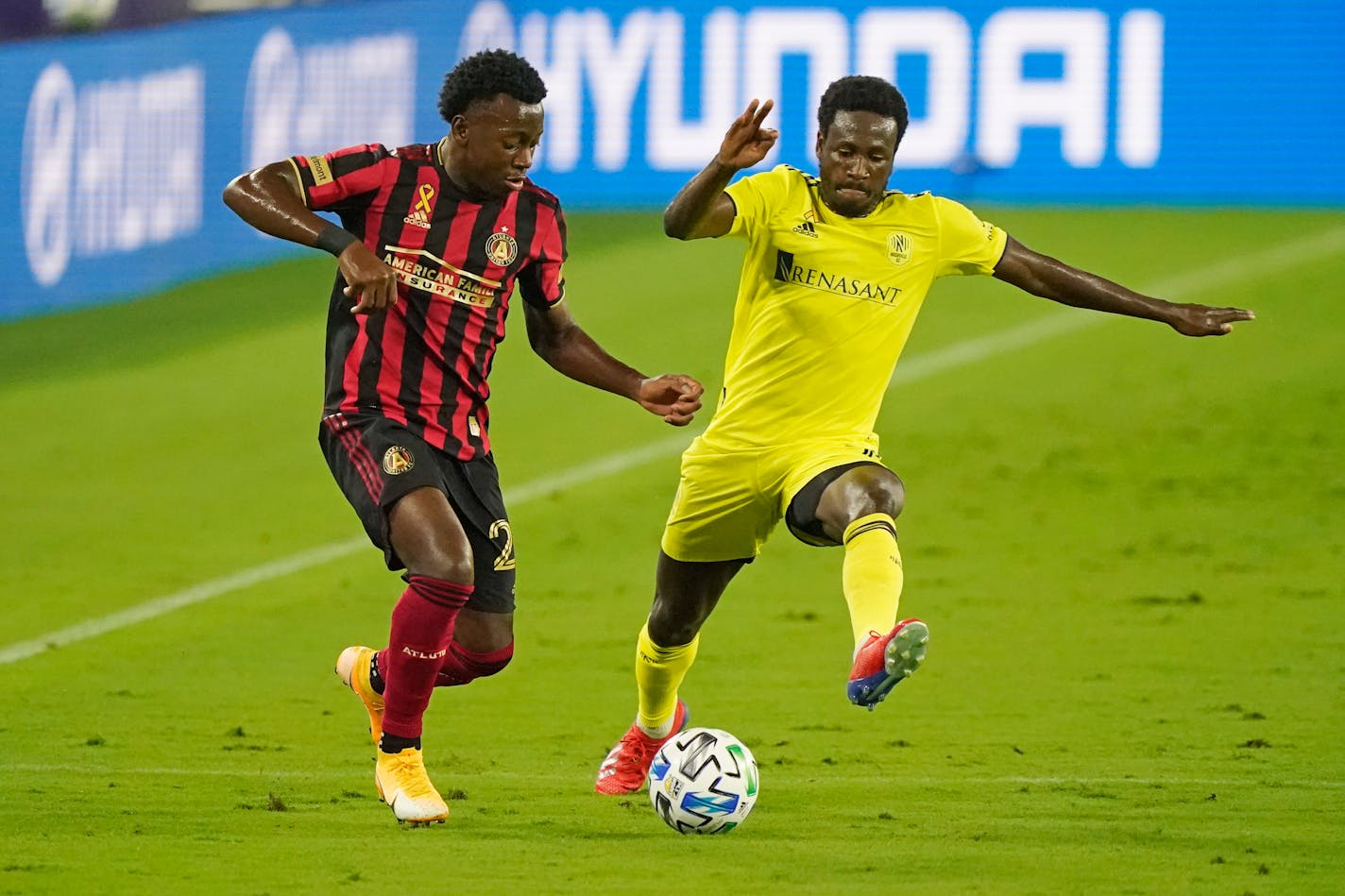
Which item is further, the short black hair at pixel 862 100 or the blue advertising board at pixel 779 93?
the blue advertising board at pixel 779 93

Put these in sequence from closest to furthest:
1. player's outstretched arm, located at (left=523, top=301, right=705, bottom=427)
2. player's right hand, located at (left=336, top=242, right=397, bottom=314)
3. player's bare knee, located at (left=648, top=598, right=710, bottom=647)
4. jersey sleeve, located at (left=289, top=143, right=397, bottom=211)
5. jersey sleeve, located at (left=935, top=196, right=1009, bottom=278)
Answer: player's right hand, located at (left=336, top=242, right=397, bottom=314), jersey sleeve, located at (left=289, top=143, right=397, bottom=211), player's outstretched arm, located at (left=523, top=301, right=705, bottom=427), jersey sleeve, located at (left=935, top=196, right=1009, bottom=278), player's bare knee, located at (left=648, top=598, right=710, bottom=647)

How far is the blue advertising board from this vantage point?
61.2 ft

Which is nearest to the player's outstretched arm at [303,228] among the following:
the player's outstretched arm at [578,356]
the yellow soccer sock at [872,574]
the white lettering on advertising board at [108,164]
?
the player's outstretched arm at [578,356]

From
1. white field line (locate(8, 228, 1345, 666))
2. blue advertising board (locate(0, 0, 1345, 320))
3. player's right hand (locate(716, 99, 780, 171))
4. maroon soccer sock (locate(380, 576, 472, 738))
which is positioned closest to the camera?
player's right hand (locate(716, 99, 780, 171))

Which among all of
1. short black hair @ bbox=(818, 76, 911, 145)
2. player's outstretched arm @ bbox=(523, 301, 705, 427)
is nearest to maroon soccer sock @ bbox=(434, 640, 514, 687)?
player's outstretched arm @ bbox=(523, 301, 705, 427)

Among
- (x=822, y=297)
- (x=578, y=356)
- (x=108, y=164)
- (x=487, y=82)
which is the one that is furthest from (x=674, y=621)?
(x=108, y=164)

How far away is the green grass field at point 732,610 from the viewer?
626 centimetres

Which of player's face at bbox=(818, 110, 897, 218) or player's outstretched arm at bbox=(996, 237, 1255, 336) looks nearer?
player's face at bbox=(818, 110, 897, 218)

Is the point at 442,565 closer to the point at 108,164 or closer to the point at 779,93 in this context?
the point at 108,164

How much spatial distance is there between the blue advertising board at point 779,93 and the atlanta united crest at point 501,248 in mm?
11673

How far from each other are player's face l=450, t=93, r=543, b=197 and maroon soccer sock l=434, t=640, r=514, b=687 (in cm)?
147

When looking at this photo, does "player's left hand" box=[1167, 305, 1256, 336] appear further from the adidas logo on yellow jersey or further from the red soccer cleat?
the red soccer cleat

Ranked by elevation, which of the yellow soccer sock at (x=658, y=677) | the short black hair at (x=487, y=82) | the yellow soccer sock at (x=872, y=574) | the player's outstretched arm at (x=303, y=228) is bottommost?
the yellow soccer sock at (x=658, y=677)

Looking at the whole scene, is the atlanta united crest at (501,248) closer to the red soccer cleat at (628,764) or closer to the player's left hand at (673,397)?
the player's left hand at (673,397)
